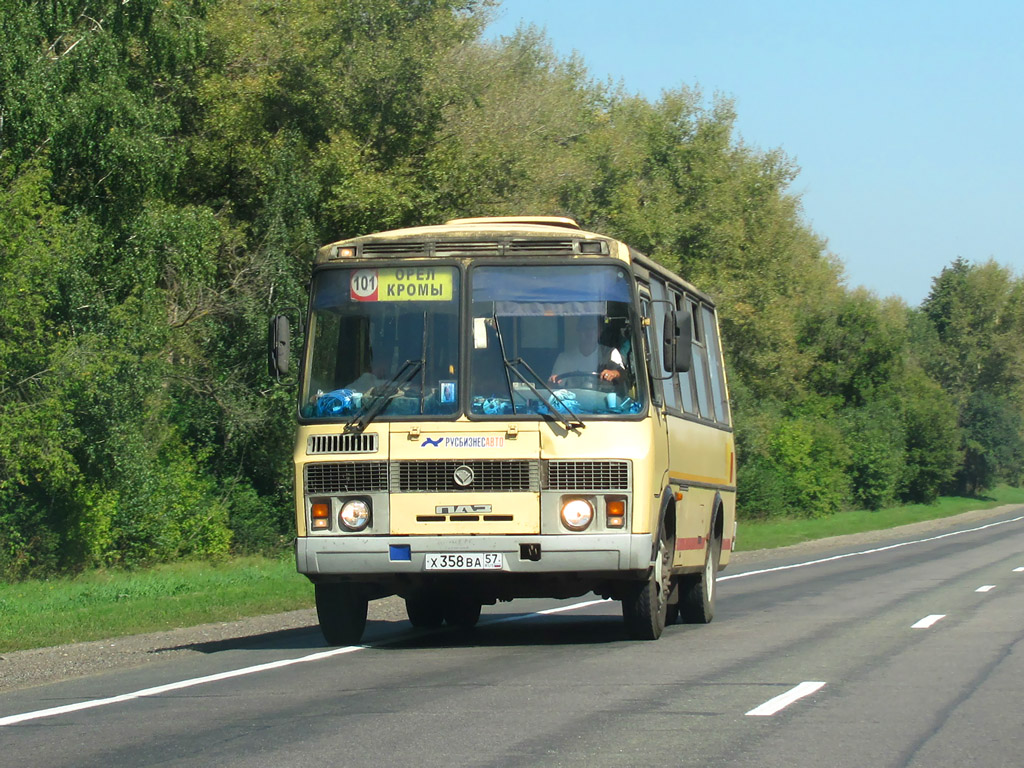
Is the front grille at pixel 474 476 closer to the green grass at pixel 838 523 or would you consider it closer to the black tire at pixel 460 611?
the black tire at pixel 460 611

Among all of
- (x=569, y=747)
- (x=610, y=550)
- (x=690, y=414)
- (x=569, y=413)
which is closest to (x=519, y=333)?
(x=569, y=413)

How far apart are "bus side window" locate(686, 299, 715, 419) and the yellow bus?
255cm

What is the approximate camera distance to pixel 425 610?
14.8m

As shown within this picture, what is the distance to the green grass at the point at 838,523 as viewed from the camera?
1730 inches

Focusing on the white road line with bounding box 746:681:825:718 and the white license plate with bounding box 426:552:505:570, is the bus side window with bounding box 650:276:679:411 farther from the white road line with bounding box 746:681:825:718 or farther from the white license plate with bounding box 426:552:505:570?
the white road line with bounding box 746:681:825:718

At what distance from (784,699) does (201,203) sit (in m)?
28.2

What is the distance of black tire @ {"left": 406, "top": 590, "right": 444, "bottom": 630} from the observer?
14.6 meters

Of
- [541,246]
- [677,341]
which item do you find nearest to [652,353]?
[677,341]

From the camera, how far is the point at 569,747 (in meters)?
7.28

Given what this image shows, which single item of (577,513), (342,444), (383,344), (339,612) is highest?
(383,344)

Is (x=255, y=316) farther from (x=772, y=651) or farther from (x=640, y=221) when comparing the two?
(x=772, y=651)

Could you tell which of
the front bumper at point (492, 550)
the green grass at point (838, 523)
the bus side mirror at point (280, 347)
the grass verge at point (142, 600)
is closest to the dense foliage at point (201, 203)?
the grass verge at point (142, 600)

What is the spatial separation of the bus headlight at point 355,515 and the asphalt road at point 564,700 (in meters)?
1.03

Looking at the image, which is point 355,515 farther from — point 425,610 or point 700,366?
point 700,366
